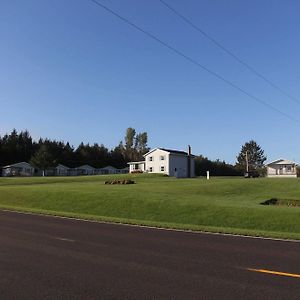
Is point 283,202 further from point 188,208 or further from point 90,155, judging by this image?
point 90,155

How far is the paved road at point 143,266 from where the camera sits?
743 centimetres

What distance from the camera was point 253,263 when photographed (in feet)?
33.1

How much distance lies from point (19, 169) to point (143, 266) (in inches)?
4257

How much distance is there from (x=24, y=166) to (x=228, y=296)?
113 meters

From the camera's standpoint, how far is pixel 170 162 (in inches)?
3489

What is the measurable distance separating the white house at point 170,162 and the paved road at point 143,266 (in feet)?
238

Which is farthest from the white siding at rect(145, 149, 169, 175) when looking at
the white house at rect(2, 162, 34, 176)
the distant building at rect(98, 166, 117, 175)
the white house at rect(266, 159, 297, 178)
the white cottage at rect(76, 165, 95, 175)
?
the distant building at rect(98, 166, 117, 175)

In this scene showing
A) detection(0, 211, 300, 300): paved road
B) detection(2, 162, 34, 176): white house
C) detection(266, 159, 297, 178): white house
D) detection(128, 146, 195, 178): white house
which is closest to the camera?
detection(0, 211, 300, 300): paved road

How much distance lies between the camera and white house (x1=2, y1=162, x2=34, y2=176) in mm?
111025

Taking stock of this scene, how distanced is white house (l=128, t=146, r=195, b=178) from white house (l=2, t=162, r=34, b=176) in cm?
3407

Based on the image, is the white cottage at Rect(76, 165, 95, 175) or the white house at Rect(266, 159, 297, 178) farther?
the white cottage at Rect(76, 165, 95, 175)

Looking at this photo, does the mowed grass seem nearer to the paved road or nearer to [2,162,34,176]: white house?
the paved road

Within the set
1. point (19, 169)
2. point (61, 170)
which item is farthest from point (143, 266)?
point (61, 170)

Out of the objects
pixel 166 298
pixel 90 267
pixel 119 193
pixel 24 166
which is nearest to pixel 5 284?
pixel 90 267
